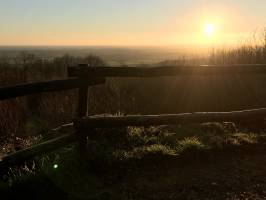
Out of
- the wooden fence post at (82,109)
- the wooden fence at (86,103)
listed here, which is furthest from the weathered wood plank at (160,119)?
the wooden fence post at (82,109)

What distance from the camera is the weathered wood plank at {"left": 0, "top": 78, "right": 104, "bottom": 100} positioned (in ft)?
21.3

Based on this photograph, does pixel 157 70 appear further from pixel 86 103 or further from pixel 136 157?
pixel 136 157

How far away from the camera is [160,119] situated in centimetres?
788

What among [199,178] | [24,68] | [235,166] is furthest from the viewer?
[24,68]

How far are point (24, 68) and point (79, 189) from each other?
1157 centimetres

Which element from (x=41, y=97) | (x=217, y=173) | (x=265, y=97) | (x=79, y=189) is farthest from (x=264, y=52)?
(x=79, y=189)

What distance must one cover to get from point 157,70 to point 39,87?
6.38ft

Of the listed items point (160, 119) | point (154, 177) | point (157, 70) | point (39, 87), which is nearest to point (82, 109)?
point (39, 87)

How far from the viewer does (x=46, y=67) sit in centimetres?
1973

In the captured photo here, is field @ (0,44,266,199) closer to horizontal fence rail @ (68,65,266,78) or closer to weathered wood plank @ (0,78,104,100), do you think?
weathered wood plank @ (0,78,104,100)

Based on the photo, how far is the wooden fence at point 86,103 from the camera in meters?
6.80

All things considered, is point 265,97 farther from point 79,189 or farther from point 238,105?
point 79,189

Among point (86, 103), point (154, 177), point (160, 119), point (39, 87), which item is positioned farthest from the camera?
point (160, 119)

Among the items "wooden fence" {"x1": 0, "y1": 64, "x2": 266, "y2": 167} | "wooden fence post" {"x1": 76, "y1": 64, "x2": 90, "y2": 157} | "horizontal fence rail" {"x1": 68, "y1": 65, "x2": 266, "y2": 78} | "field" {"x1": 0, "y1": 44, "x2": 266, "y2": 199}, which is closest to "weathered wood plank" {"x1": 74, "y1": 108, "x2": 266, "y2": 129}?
"wooden fence" {"x1": 0, "y1": 64, "x2": 266, "y2": 167}
